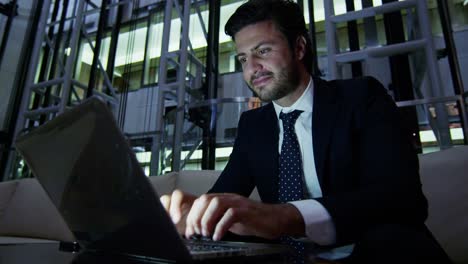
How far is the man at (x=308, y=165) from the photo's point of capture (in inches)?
17.0

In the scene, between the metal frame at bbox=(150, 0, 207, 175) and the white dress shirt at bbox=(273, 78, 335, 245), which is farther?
the metal frame at bbox=(150, 0, 207, 175)

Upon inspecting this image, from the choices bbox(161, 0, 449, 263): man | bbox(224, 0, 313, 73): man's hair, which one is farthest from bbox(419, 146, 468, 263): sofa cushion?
bbox(224, 0, 313, 73): man's hair

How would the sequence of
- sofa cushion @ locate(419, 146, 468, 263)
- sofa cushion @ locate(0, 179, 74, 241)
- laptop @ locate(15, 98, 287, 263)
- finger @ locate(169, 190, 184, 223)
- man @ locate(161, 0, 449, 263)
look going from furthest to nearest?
sofa cushion @ locate(0, 179, 74, 241), sofa cushion @ locate(419, 146, 468, 263), finger @ locate(169, 190, 184, 223), man @ locate(161, 0, 449, 263), laptop @ locate(15, 98, 287, 263)

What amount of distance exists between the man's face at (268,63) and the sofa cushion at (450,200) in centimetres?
58

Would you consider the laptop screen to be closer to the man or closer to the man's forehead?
the man

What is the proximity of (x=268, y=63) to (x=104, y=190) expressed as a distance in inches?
22.4

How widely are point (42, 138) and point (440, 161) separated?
1.12 m

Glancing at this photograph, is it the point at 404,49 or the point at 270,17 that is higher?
the point at 404,49

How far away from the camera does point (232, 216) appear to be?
41 cm

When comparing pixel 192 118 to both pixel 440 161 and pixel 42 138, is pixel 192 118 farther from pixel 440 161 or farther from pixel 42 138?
pixel 42 138

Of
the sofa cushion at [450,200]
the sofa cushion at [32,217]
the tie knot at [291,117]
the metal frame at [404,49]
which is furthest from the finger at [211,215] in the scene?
the sofa cushion at [32,217]

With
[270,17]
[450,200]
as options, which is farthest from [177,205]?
[450,200]

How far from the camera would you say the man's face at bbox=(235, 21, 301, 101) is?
2.78ft

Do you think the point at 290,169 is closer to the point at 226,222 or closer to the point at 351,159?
the point at 351,159
